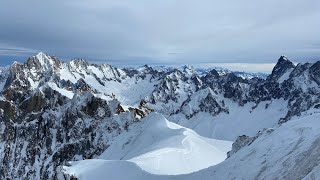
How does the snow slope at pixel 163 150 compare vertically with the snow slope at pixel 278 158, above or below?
below

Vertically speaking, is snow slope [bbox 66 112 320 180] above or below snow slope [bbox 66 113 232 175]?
above

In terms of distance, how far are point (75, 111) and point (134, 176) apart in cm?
12382

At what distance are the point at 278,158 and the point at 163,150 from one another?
38.5m

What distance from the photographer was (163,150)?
81.0 m

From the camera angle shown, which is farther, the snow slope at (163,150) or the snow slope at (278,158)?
the snow slope at (163,150)

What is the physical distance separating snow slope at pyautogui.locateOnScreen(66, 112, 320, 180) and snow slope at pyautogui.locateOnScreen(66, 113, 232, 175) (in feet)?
26.3

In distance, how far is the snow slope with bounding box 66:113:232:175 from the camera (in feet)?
232

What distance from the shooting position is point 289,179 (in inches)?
1503

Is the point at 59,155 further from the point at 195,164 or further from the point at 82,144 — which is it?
the point at 195,164

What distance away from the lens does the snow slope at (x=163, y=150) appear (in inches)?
2781

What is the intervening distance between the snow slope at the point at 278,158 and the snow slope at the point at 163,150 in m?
8.00

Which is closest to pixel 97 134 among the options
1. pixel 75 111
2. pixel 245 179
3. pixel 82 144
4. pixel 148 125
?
pixel 82 144

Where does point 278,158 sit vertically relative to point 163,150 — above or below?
above

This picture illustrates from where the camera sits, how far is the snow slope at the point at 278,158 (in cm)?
3897
